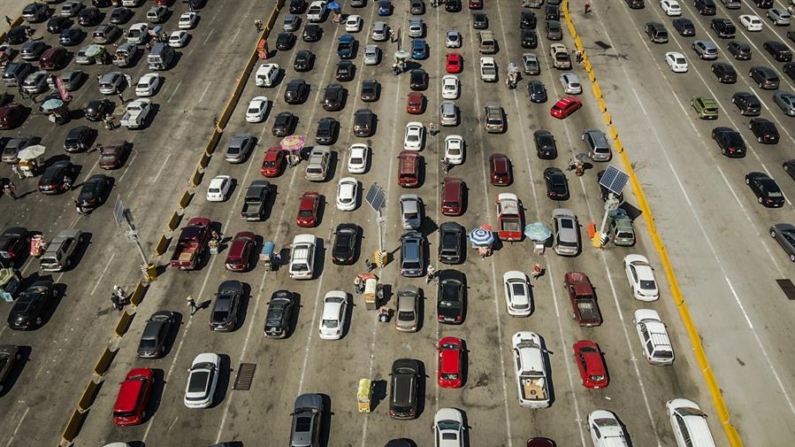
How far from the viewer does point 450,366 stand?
38188 millimetres

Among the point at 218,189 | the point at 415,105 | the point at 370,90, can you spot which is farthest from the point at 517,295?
the point at 370,90

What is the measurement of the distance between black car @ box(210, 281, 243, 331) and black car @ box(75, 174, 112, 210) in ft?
59.8

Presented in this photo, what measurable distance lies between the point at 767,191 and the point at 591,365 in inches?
1032

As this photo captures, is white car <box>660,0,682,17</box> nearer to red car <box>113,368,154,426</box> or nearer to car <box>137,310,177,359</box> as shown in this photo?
car <box>137,310,177,359</box>

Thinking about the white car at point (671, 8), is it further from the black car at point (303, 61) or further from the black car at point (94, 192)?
the black car at point (94, 192)

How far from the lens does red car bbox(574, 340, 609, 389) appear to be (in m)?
37.6

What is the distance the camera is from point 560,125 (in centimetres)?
6059

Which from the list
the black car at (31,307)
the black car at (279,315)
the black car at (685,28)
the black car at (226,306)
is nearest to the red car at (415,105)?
the black car at (279,315)

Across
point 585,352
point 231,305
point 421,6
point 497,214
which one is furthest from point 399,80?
point 585,352

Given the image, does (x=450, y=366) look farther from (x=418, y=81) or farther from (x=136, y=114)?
(x=136, y=114)

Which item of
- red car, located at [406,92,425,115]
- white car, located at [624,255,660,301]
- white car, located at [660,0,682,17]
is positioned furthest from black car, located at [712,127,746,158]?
red car, located at [406,92,425,115]

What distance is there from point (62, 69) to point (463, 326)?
62.1 meters

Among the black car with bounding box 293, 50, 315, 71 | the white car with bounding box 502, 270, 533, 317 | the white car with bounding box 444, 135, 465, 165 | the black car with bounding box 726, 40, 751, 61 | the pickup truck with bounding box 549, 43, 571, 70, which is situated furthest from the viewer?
the black car with bounding box 726, 40, 751, 61

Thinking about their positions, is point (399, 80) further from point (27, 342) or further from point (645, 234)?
point (27, 342)
